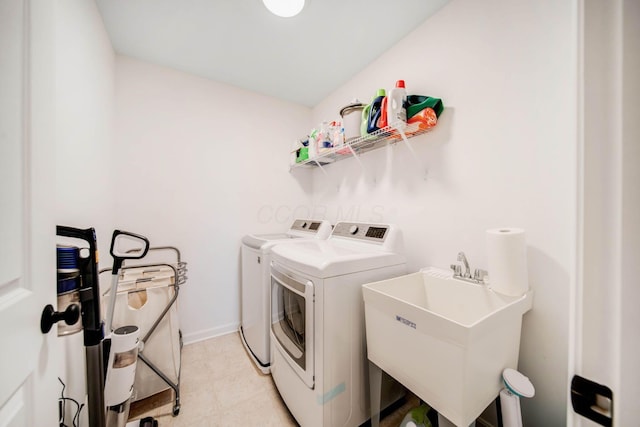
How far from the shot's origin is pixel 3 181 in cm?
47

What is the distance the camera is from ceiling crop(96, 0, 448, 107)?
1451mm

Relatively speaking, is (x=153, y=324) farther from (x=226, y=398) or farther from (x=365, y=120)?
(x=365, y=120)

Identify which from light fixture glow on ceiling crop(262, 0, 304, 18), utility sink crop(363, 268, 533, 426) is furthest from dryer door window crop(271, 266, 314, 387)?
light fixture glow on ceiling crop(262, 0, 304, 18)

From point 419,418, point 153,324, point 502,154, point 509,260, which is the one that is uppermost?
point 502,154

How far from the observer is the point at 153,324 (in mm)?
1443

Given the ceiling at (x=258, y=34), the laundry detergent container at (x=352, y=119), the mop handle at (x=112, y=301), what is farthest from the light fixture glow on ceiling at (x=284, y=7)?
the mop handle at (x=112, y=301)

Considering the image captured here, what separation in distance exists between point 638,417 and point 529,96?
128 centimetres

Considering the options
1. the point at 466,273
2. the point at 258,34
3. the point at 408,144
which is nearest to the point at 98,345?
the point at 466,273

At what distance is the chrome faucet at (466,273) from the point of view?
1186 mm

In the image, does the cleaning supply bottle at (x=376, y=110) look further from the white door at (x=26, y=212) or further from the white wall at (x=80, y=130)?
the white wall at (x=80, y=130)

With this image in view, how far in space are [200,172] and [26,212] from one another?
1776 mm

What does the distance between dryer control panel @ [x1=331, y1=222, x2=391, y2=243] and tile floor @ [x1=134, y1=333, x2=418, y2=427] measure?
1.15 m

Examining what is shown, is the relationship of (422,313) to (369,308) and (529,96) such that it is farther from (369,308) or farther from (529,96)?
(529,96)

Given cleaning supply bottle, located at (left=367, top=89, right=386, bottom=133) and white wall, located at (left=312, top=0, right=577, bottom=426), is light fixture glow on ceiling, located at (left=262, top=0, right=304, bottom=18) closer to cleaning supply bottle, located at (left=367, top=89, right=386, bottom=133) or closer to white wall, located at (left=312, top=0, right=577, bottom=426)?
cleaning supply bottle, located at (left=367, top=89, right=386, bottom=133)
